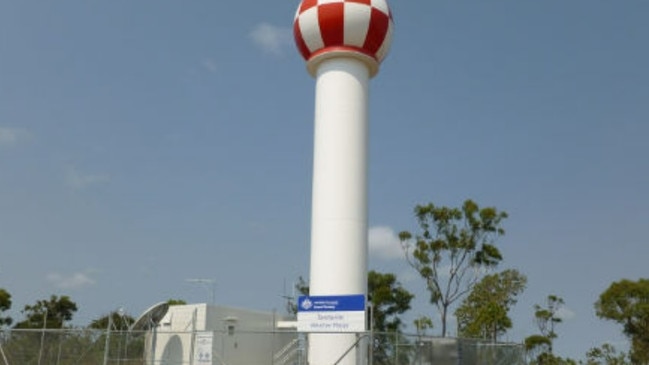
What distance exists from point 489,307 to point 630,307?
11.8 meters

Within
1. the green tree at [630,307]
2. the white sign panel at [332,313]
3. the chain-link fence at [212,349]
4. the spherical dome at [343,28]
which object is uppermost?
the spherical dome at [343,28]

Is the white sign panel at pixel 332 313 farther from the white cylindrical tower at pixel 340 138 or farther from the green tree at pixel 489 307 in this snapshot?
the green tree at pixel 489 307

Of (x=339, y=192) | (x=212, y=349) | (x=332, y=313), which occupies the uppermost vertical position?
(x=339, y=192)

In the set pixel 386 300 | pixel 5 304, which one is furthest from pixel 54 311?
pixel 386 300

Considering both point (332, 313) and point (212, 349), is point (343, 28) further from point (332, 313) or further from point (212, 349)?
point (212, 349)

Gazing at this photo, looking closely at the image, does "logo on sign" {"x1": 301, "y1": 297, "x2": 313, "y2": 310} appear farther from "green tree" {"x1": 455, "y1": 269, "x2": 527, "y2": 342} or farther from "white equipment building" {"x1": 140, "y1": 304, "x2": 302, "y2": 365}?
"green tree" {"x1": 455, "y1": 269, "x2": 527, "y2": 342}

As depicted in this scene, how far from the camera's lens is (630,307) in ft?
151

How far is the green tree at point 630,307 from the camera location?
44969 millimetres

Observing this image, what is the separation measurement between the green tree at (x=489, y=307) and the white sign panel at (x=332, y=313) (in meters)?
22.7

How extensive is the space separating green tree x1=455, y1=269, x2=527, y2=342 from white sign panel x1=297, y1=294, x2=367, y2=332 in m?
22.7

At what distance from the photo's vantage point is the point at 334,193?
70.4 ft

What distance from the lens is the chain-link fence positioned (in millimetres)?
18812

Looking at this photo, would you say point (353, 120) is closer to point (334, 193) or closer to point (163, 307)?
point (334, 193)

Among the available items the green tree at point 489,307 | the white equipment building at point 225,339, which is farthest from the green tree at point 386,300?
the white equipment building at point 225,339
